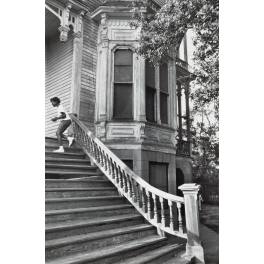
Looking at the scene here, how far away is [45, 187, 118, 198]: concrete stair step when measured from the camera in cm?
392

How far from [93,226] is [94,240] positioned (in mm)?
281

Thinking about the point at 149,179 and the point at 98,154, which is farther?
the point at 149,179

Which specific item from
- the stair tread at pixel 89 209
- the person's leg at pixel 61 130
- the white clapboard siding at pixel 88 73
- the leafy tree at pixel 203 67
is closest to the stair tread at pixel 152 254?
the stair tread at pixel 89 209

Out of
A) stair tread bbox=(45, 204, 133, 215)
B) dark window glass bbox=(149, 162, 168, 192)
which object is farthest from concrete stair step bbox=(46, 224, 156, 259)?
dark window glass bbox=(149, 162, 168, 192)

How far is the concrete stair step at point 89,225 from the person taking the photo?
320 centimetres

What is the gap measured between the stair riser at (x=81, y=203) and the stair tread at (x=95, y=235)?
569 mm

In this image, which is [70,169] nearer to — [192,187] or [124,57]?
[192,187]

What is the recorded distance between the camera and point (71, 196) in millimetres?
4172

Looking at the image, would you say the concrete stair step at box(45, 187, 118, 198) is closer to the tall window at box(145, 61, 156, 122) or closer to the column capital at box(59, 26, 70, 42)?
the tall window at box(145, 61, 156, 122)

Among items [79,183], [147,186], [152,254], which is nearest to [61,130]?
[79,183]

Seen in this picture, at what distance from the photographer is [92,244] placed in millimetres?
3314

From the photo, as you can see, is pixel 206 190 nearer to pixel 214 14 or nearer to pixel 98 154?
pixel 214 14

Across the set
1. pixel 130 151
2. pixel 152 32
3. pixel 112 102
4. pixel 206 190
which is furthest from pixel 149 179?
pixel 152 32
